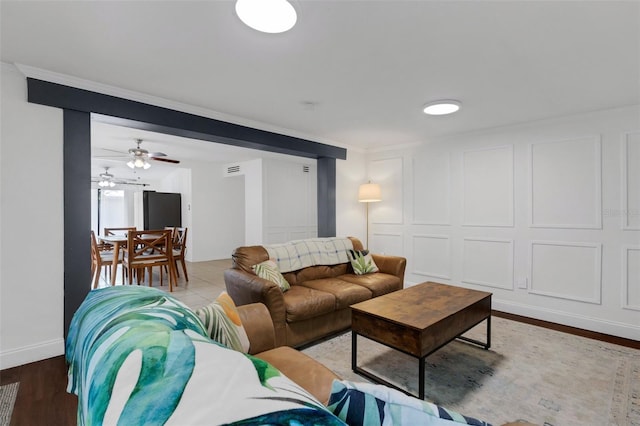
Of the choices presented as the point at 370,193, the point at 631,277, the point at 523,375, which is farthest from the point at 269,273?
the point at 631,277

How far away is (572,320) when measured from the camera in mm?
3322

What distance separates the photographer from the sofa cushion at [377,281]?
3.27 metres

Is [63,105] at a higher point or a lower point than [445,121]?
lower

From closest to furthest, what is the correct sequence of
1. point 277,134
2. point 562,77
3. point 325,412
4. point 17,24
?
point 325,412 < point 17,24 < point 562,77 < point 277,134

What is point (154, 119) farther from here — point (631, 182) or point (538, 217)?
point (631, 182)

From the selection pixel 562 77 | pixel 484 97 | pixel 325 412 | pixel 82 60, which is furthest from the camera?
pixel 484 97

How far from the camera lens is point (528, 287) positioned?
11.9 ft

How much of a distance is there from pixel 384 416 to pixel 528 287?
3.87 metres

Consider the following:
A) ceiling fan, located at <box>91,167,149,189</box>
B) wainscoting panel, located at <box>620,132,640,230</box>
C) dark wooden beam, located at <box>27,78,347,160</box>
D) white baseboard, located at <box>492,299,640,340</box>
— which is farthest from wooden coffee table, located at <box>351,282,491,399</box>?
ceiling fan, located at <box>91,167,149,189</box>

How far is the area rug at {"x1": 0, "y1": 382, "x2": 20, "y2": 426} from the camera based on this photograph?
1786 mm

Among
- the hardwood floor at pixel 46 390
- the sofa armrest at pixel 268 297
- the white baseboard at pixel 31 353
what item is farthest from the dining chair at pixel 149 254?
the sofa armrest at pixel 268 297

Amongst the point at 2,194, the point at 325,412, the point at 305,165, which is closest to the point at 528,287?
the point at 325,412

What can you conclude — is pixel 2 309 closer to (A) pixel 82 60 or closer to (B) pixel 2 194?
(B) pixel 2 194

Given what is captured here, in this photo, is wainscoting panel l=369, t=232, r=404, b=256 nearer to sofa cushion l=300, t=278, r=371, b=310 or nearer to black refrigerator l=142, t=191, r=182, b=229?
sofa cushion l=300, t=278, r=371, b=310
